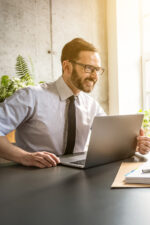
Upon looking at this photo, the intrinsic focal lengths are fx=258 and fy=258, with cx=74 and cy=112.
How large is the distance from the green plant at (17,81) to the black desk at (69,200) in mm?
1525

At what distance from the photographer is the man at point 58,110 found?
1.67 meters

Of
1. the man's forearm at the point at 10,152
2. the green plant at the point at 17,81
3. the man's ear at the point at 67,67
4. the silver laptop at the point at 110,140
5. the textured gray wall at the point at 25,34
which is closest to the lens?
the silver laptop at the point at 110,140

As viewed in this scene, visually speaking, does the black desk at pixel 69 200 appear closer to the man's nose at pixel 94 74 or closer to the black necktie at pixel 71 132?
the black necktie at pixel 71 132

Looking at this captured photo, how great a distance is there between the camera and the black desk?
620mm

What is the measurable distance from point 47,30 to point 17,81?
1.30 metres

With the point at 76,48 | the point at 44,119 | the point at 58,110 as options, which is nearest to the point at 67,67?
the point at 76,48

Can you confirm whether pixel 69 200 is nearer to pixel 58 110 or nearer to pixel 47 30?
pixel 58 110

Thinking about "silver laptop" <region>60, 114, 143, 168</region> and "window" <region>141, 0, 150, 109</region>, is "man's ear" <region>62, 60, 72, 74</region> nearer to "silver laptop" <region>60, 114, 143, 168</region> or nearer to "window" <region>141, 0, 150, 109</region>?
"silver laptop" <region>60, 114, 143, 168</region>

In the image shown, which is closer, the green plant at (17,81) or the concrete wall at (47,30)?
the green plant at (17,81)

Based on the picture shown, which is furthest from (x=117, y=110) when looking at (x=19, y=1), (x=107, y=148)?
(x=107, y=148)

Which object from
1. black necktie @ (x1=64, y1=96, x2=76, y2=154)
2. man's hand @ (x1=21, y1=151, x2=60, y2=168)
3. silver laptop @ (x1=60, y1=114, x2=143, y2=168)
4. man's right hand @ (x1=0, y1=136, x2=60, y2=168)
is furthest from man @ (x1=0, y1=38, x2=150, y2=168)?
man's hand @ (x1=21, y1=151, x2=60, y2=168)

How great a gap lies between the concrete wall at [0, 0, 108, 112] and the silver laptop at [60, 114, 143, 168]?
2135 millimetres

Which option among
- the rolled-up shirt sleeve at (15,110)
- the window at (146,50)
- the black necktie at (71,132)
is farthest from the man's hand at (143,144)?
the window at (146,50)

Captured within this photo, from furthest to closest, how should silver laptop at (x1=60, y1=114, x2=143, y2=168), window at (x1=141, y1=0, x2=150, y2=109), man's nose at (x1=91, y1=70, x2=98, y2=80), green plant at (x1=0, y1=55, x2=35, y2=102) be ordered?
window at (x1=141, y1=0, x2=150, y2=109), green plant at (x1=0, y1=55, x2=35, y2=102), man's nose at (x1=91, y1=70, x2=98, y2=80), silver laptop at (x1=60, y1=114, x2=143, y2=168)
